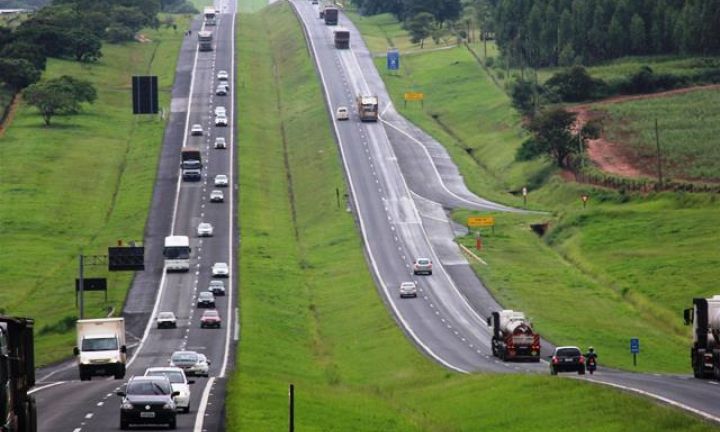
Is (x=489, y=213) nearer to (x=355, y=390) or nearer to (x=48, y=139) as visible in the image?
(x=48, y=139)

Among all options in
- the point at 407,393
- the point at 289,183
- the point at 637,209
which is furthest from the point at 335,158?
the point at 407,393

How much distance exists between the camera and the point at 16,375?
156ft

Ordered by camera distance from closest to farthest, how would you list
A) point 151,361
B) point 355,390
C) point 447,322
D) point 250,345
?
point 355,390
point 151,361
point 250,345
point 447,322

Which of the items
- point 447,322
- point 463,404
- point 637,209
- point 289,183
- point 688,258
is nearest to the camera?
point 463,404

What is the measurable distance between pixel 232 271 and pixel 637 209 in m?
36.1

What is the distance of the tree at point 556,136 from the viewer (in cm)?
17962

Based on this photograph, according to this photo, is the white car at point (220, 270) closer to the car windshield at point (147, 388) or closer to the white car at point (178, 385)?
the white car at point (178, 385)

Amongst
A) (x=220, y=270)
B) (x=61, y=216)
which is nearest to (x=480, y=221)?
(x=220, y=270)

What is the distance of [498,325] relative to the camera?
335ft

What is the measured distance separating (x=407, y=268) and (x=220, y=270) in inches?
594

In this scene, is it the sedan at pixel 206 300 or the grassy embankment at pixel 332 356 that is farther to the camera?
the sedan at pixel 206 300

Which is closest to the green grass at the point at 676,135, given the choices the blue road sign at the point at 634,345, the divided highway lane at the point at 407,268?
the divided highway lane at the point at 407,268

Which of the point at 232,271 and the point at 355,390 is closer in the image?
the point at 355,390

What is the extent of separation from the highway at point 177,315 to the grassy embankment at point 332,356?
139 centimetres
